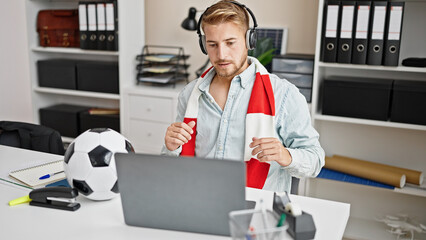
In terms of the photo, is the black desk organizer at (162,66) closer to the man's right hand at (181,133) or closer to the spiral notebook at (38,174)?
the spiral notebook at (38,174)

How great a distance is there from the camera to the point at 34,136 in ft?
6.44

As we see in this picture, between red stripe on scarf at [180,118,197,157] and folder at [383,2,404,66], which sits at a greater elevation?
folder at [383,2,404,66]

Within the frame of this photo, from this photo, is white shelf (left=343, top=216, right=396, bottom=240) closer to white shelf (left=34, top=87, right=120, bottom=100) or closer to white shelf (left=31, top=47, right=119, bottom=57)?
white shelf (left=34, top=87, right=120, bottom=100)

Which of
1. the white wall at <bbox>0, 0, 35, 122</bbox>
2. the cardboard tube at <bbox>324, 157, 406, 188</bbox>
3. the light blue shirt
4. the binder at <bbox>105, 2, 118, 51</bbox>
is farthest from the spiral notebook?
the white wall at <bbox>0, 0, 35, 122</bbox>

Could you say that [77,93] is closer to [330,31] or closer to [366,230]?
[330,31]

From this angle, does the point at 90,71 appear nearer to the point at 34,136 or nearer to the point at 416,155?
the point at 34,136

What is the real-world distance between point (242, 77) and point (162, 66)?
1.49 m

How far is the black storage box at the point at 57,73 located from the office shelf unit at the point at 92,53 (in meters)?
0.04

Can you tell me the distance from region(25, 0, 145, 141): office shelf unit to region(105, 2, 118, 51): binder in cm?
5

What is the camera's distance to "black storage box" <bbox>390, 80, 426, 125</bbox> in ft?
7.38

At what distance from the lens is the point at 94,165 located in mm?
1188

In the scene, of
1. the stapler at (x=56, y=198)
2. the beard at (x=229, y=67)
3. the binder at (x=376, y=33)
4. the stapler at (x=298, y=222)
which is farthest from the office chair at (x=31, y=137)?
the binder at (x=376, y=33)

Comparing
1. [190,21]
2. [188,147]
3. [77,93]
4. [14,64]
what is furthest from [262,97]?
[14,64]

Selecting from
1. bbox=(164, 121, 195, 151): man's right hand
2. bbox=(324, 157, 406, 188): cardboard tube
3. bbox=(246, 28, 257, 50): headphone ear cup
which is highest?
bbox=(246, 28, 257, 50): headphone ear cup
